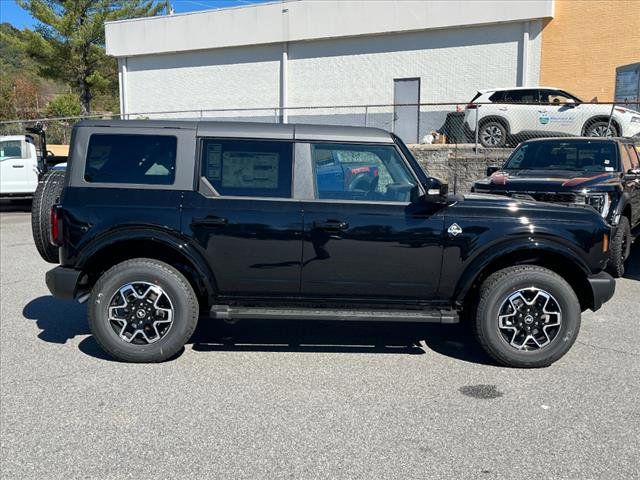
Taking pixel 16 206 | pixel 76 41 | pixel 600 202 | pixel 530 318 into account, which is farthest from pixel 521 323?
pixel 76 41

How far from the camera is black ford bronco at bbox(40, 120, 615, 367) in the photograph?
4.52 meters

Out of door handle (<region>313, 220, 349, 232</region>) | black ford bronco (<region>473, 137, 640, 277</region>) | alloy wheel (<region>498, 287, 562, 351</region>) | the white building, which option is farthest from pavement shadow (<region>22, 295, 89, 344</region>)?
the white building

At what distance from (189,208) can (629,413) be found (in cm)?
348

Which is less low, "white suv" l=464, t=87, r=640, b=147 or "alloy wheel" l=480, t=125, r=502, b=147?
"white suv" l=464, t=87, r=640, b=147

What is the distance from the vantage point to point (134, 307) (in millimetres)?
4621

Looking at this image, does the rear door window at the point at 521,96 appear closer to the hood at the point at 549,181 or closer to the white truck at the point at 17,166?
the hood at the point at 549,181

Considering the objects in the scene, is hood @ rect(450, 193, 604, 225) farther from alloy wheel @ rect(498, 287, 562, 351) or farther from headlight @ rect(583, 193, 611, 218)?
headlight @ rect(583, 193, 611, 218)

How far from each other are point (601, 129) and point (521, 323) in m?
11.6

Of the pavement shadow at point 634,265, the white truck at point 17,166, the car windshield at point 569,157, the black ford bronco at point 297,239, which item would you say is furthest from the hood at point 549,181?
the white truck at point 17,166

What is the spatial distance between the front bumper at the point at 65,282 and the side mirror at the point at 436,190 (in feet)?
9.40

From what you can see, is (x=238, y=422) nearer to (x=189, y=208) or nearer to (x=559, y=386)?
(x=189, y=208)

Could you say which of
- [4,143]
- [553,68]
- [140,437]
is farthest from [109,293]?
[553,68]

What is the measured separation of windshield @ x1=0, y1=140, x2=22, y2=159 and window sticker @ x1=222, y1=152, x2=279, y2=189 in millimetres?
12098

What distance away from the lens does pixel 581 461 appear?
3.22 m
